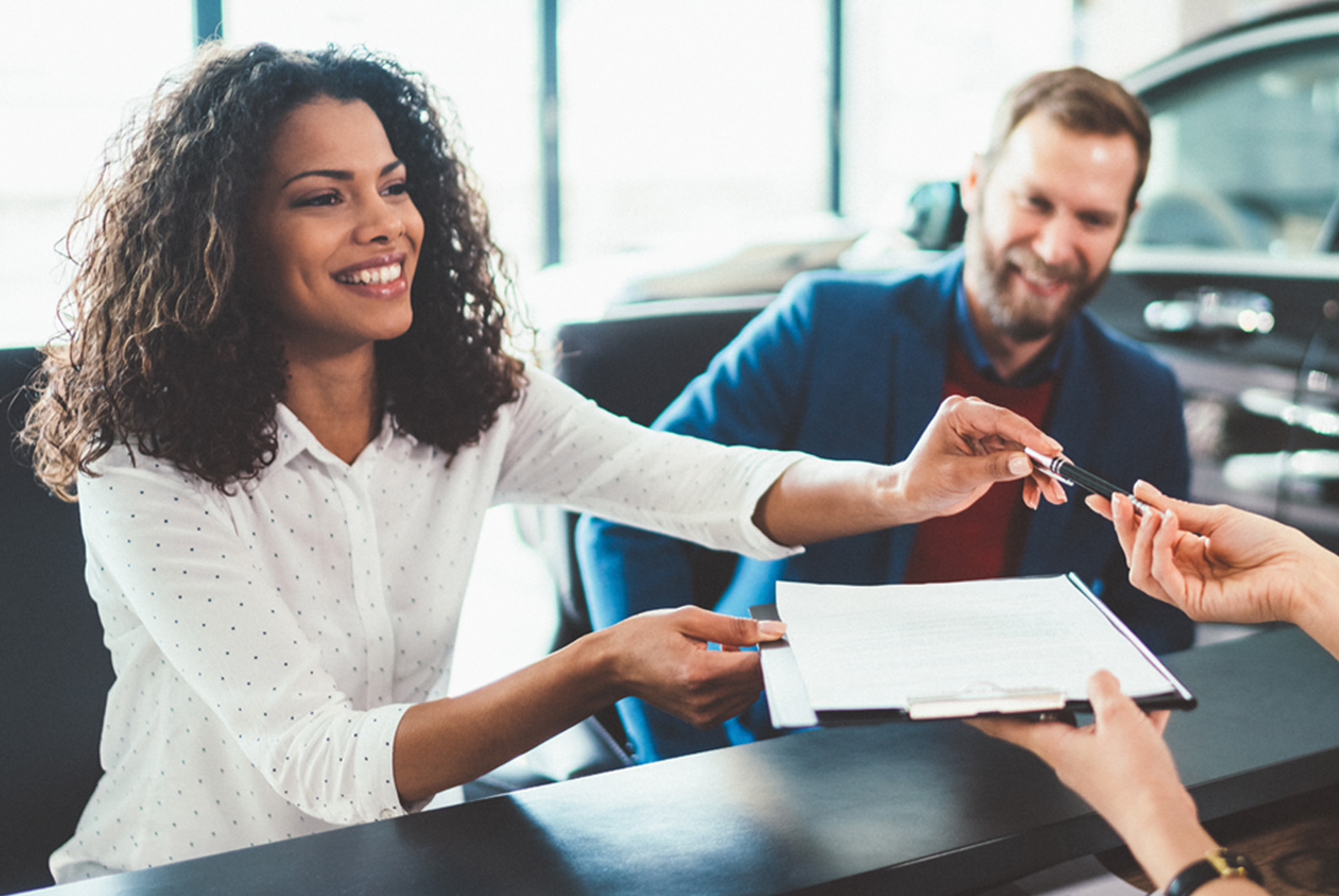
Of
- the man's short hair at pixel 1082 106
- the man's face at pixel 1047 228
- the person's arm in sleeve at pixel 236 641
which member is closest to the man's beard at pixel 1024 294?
the man's face at pixel 1047 228

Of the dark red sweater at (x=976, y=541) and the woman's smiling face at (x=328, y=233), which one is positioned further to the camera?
the dark red sweater at (x=976, y=541)

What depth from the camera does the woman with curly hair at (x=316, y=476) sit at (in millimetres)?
872

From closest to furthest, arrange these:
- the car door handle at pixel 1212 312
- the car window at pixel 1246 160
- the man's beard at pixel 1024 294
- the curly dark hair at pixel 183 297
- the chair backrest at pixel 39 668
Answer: the curly dark hair at pixel 183 297
the chair backrest at pixel 39 668
the man's beard at pixel 1024 294
the car door handle at pixel 1212 312
the car window at pixel 1246 160

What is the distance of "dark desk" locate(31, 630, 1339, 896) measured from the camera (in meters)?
0.70

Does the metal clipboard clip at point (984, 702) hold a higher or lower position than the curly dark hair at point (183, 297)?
lower

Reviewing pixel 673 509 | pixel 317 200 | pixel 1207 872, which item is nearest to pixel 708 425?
pixel 673 509

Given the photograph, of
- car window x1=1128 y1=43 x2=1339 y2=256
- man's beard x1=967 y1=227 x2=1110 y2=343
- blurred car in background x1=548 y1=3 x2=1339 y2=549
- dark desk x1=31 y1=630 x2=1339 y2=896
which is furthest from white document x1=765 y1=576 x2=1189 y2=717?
car window x1=1128 y1=43 x2=1339 y2=256

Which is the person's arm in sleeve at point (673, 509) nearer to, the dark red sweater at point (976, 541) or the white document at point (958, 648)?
the white document at point (958, 648)

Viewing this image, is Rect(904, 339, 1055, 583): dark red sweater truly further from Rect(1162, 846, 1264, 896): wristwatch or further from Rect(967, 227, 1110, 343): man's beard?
Rect(1162, 846, 1264, 896): wristwatch

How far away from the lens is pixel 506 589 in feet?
6.17

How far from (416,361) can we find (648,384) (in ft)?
1.53

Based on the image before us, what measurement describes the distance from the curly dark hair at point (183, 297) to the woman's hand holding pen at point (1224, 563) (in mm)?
697

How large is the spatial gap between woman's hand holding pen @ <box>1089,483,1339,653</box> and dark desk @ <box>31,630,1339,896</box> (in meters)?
0.10

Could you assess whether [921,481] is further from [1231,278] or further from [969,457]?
[1231,278]
